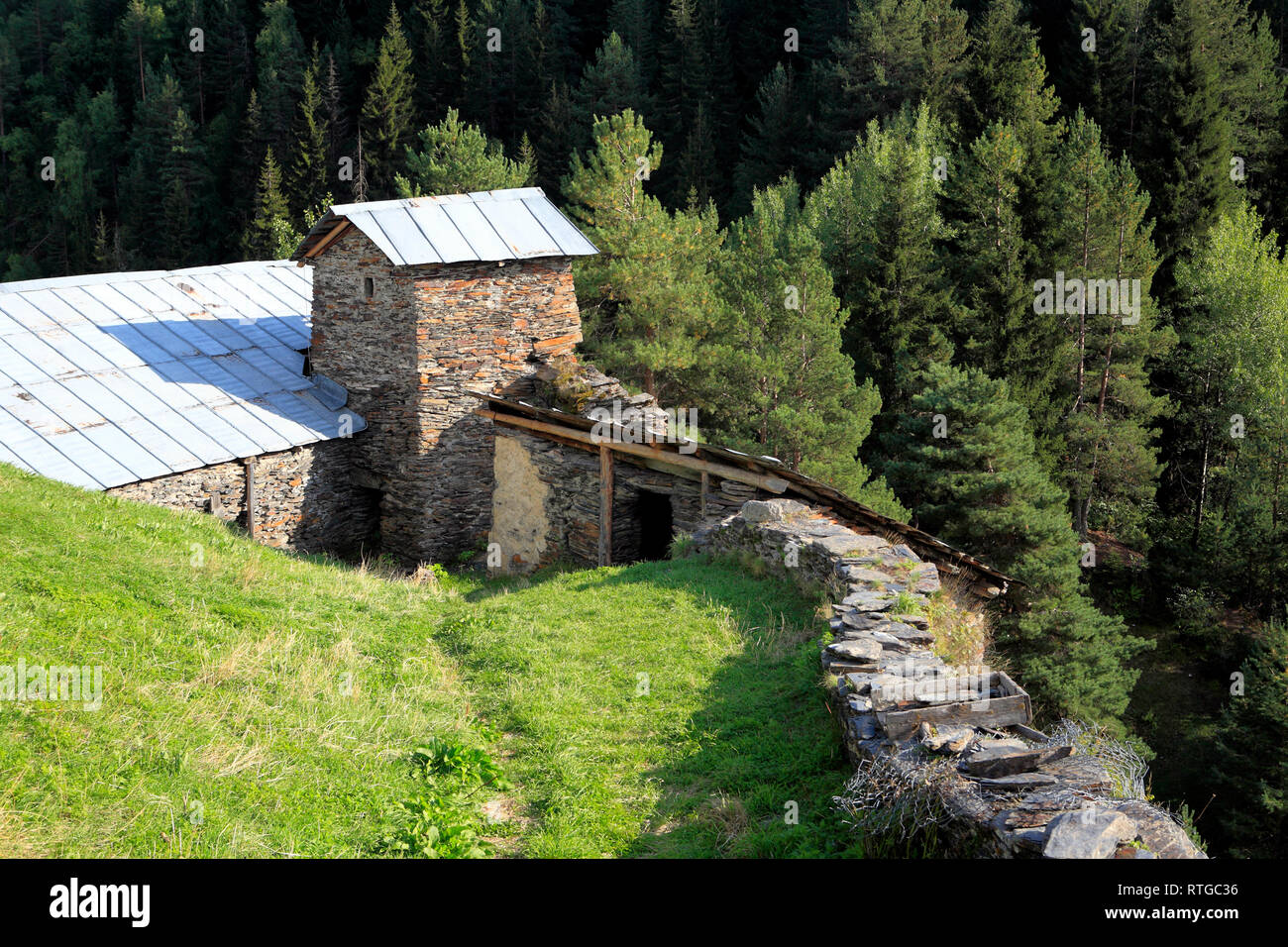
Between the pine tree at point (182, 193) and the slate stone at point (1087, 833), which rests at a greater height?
the pine tree at point (182, 193)

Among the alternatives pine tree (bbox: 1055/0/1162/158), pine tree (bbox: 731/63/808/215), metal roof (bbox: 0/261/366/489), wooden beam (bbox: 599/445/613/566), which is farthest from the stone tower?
pine tree (bbox: 731/63/808/215)

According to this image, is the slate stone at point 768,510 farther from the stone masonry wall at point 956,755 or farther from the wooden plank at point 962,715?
the wooden plank at point 962,715

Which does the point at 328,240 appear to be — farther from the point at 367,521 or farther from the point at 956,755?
the point at 956,755

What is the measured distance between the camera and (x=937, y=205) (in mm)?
31516

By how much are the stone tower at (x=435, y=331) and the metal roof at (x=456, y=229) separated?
3 centimetres

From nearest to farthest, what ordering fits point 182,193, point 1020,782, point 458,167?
point 1020,782 < point 458,167 < point 182,193

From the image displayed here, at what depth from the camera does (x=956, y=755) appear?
7.31 metres

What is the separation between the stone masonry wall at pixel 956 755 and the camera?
20.2ft

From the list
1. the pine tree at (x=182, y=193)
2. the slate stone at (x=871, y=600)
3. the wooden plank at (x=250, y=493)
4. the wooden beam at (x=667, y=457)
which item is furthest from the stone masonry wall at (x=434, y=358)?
the pine tree at (x=182, y=193)

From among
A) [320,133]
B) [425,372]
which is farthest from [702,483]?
[320,133]

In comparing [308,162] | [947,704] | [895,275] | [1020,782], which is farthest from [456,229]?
[308,162]

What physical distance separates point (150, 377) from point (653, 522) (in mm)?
8829

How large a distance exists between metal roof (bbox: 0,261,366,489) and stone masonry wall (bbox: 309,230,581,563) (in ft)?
3.33

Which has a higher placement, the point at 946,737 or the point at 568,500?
the point at 568,500
